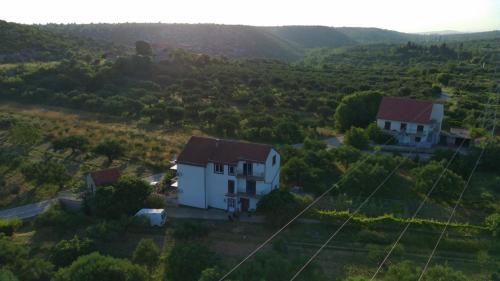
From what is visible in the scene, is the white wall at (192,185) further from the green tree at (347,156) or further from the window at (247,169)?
the green tree at (347,156)

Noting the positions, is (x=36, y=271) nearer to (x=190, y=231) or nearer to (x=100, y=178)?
(x=190, y=231)

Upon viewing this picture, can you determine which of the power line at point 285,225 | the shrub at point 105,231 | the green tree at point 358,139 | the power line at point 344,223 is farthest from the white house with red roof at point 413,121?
the shrub at point 105,231

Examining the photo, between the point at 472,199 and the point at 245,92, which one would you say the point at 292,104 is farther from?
the point at 472,199

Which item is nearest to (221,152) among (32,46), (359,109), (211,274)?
(211,274)

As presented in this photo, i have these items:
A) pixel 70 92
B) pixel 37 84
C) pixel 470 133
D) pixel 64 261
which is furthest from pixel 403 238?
pixel 37 84

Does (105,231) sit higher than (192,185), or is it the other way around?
(192,185)

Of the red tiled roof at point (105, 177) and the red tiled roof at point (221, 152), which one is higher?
the red tiled roof at point (221, 152)
